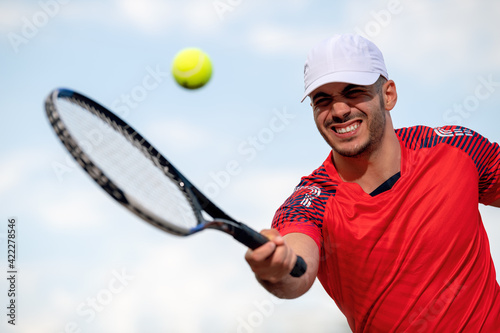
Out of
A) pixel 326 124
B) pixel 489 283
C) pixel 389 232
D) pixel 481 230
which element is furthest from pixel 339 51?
pixel 489 283

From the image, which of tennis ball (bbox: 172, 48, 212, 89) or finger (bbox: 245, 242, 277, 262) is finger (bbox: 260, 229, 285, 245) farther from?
tennis ball (bbox: 172, 48, 212, 89)

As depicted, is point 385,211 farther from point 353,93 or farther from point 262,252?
point 262,252

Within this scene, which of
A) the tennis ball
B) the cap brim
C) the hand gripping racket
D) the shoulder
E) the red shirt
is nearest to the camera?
the hand gripping racket

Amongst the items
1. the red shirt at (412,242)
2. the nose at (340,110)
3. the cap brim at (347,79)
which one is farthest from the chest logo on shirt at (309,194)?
the cap brim at (347,79)

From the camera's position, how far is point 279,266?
341 centimetres

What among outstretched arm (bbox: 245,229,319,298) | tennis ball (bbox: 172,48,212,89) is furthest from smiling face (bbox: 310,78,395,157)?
tennis ball (bbox: 172,48,212,89)

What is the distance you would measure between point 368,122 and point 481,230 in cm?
118

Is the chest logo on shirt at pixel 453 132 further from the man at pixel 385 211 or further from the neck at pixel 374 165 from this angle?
the neck at pixel 374 165

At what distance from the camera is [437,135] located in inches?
185

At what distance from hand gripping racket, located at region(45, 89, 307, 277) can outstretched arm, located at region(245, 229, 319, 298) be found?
0.20ft

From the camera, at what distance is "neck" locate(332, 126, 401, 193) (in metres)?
4.51

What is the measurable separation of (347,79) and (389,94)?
1.96 feet

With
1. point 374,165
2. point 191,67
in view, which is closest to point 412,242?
point 374,165

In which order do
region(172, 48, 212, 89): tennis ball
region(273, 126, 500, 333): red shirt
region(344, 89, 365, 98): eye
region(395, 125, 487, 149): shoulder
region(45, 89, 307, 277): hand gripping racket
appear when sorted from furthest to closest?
region(172, 48, 212, 89): tennis ball → region(395, 125, 487, 149): shoulder → region(344, 89, 365, 98): eye → region(273, 126, 500, 333): red shirt → region(45, 89, 307, 277): hand gripping racket
